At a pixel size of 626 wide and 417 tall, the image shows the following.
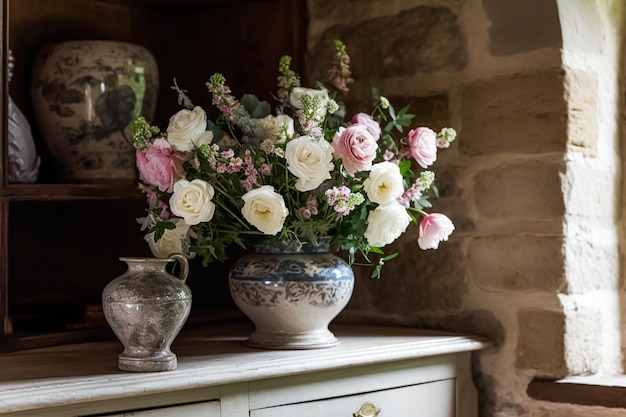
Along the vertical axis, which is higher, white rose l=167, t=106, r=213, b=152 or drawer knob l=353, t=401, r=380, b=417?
white rose l=167, t=106, r=213, b=152

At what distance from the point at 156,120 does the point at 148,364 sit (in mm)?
1029

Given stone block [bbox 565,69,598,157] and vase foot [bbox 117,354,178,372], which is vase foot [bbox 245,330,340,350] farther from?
stone block [bbox 565,69,598,157]

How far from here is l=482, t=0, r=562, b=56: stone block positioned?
207 cm

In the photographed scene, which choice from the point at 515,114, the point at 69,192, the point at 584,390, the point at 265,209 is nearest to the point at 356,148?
the point at 265,209

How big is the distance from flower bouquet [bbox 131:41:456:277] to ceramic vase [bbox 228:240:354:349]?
0.04 m

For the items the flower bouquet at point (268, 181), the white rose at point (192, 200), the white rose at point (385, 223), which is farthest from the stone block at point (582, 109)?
the white rose at point (192, 200)

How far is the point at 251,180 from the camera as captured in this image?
1.80 meters

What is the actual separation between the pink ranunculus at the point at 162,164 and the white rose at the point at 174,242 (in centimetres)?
7

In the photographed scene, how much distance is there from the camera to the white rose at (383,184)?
1.83m

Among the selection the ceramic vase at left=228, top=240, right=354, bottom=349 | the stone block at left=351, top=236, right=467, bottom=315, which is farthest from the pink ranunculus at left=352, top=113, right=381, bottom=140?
the stone block at left=351, top=236, right=467, bottom=315

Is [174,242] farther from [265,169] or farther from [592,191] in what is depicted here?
[592,191]

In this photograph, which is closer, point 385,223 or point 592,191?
point 385,223

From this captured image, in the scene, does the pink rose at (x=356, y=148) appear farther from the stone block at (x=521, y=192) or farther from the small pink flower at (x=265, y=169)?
the stone block at (x=521, y=192)

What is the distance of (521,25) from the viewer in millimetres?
2111
